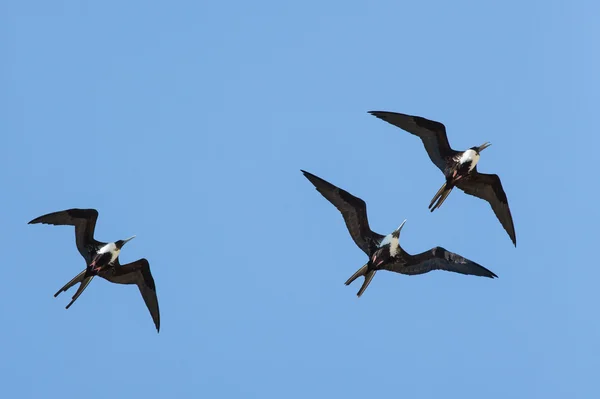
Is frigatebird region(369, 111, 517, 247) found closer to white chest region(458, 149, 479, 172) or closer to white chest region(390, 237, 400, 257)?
white chest region(458, 149, 479, 172)

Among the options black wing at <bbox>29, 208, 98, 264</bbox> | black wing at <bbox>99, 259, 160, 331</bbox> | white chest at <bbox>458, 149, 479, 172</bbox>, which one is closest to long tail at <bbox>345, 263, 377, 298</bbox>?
white chest at <bbox>458, 149, 479, 172</bbox>

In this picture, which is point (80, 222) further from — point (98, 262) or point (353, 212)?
point (353, 212)

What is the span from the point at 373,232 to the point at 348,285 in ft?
6.03

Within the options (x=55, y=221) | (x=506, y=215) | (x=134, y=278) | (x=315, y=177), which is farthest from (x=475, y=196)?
(x=55, y=221)

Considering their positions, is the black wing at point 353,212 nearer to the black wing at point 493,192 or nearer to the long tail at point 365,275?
the long tail at point 365,275

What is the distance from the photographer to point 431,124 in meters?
28.5

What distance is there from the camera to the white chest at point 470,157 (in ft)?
93.9

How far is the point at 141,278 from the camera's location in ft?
96.0

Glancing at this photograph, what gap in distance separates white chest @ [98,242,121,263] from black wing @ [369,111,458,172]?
8014 millimetres

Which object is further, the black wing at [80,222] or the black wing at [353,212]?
the black wing at [80,222]

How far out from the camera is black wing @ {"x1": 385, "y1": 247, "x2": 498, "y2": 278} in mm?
27031

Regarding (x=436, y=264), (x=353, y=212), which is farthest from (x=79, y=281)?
(x=436, y=264)

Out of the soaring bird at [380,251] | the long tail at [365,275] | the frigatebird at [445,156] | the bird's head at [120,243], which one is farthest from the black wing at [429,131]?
the bird's head at [120,243]

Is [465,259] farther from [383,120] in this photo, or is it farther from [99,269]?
[99,269]
